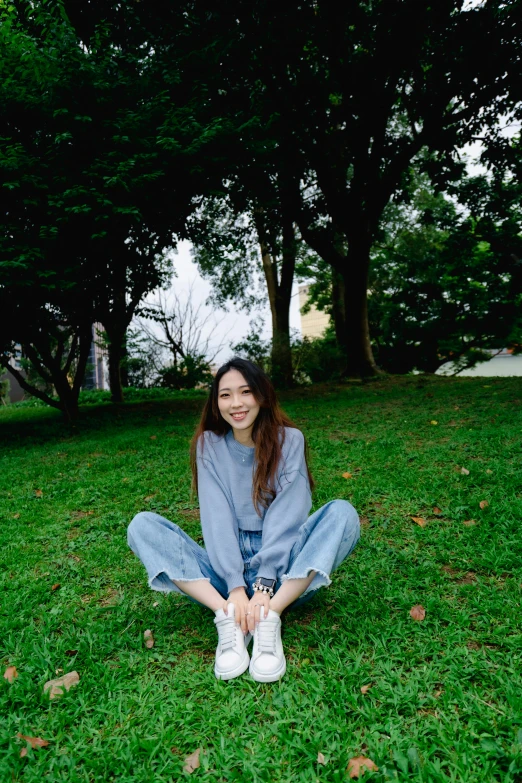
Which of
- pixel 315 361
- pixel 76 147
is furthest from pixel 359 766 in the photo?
pixel 315 361

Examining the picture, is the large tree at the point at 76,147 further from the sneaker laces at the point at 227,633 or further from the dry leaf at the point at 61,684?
the sneaker laces at the point at 227,633

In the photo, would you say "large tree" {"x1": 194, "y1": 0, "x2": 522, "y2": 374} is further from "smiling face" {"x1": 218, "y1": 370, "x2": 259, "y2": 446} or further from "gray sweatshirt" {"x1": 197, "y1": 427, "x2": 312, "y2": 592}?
"gray sweatshirt" {"x1": 197, "y1": 427, "x2": 312, "y2": 592}

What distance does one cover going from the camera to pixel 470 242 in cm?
1222

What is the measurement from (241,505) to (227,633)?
589 mm

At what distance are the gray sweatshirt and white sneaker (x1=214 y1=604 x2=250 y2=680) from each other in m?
0.14

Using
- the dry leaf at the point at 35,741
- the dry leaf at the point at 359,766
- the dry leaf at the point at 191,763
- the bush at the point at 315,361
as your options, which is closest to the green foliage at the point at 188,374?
the bush at the point at 315,361

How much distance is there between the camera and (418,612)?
2.52 metres

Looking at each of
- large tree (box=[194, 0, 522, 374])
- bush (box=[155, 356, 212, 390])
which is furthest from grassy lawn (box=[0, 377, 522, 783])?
bush (box=[155, 356, 212, 390])

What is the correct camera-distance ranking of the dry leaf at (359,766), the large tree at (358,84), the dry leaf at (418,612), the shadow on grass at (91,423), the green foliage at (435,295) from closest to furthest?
the dry leaf at (359,766), the dry leaf at (418,612), the large tree at (358,84), the shadow on grass at (91,423), the green foliage at (435,295)

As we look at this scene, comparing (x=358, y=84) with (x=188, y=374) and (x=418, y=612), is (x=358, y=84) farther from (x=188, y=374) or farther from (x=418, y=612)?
(x=188, y=374)

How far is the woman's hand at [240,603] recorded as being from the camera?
2.20 metres

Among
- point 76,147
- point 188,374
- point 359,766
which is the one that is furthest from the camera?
point 188,374

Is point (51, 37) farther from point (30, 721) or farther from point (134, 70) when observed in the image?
point (30, 721)

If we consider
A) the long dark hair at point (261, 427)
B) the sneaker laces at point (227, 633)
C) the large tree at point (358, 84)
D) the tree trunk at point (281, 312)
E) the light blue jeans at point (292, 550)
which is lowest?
the sneaker laces at point (227, 633)
